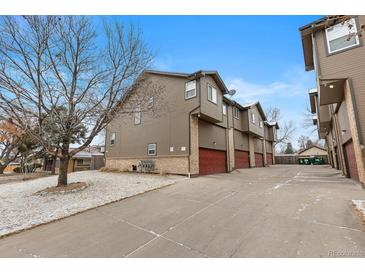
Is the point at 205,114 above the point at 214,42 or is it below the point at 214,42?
below

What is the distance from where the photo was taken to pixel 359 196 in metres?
5.63

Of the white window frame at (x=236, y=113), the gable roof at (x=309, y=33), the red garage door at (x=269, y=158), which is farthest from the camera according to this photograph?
the red garage door at (x=269, y=158)

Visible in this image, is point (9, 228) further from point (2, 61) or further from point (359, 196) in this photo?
point (359, 196)

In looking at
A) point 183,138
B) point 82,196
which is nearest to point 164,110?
point 183,138

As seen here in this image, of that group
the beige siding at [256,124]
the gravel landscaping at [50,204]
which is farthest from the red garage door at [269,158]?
the gravel landscaping at [50,204]

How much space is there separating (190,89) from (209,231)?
9.91 meters

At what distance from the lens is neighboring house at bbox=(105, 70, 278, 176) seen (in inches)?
461

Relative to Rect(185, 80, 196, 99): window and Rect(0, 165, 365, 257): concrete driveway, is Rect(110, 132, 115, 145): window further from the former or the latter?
Rect(0, 165, 365, 257): concrete driveway

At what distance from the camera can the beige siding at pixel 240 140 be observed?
17.8 meters

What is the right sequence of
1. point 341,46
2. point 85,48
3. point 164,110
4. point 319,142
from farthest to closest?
point 319,142, point 164,110, point 85,48, point 341,46

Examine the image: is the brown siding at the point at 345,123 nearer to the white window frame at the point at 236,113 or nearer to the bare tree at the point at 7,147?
the white window frame at the point at 236,113

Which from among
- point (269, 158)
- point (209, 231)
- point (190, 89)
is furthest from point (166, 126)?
point (269, 158)

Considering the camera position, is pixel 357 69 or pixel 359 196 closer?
pixel 359 196

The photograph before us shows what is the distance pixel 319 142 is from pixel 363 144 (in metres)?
58.3
